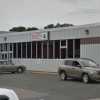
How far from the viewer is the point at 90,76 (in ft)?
60.1

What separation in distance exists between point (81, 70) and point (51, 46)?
1291 centimetres

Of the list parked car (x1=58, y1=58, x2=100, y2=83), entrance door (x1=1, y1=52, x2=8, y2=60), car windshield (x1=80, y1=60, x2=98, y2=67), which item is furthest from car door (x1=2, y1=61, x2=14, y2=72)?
car windshield (x1=80, y1=60, x2=98, y2=67)

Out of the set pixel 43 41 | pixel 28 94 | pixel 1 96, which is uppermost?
pixel 43 41

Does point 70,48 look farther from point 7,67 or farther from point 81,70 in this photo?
point 81,70

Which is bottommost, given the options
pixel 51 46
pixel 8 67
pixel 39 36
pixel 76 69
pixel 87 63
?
pixel 8 67

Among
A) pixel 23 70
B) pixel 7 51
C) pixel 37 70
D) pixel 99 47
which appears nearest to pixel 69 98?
pixel 99 47

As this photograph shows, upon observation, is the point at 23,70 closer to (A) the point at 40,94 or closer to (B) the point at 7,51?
(B) the point at 7,51

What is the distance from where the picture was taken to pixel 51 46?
3178 centimetres

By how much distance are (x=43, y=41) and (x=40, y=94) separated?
1956cm

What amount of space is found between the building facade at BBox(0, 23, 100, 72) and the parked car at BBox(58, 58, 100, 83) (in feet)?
19.1

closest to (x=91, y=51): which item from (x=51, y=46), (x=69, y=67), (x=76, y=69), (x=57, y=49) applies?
(x=57, y=49)

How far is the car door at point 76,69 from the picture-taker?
63.5 feet

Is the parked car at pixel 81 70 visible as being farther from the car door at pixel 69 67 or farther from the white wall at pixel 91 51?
the white wall at pixel 91 51

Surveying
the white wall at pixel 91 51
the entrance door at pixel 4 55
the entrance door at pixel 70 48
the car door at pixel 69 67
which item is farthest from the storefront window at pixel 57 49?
the entrance door at pixel 4 55
